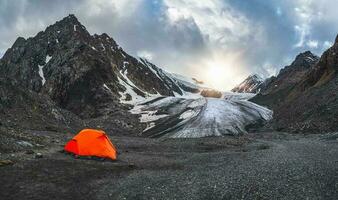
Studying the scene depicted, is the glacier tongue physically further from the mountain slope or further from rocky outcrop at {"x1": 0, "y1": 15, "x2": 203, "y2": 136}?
rocky outcrop at {"x1": 0, "y1": 15, "x2": 203, "y2": 136}

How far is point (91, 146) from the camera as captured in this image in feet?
112

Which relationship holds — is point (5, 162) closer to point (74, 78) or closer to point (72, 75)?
point (74, 78)

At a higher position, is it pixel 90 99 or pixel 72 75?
pixel 72 75

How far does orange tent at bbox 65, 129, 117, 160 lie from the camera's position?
33562 millimetres

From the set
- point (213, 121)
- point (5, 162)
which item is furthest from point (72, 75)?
point (5, 162)

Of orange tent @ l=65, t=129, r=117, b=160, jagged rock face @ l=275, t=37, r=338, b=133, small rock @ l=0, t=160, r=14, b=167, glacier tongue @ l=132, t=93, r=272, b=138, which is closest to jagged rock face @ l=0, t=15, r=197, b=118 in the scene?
glacier tongue @ l=132, t=93, r=272, b=138

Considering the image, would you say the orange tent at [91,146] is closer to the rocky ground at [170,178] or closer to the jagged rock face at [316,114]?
the rocky ground at [170,178]

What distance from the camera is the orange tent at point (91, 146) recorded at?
110ft

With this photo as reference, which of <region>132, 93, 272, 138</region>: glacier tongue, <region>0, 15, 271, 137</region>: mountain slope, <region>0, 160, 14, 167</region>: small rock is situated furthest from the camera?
<region>0, 15, 271, 137</region>: mountain slope

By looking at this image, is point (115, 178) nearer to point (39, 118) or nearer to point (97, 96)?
point (39, 118)

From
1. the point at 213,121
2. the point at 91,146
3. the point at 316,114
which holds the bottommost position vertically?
the point at 91,146

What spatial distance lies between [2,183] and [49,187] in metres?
2.38

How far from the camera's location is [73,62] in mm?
162625

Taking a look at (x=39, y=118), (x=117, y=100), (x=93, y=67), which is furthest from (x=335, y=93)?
(x=93, y=67)
